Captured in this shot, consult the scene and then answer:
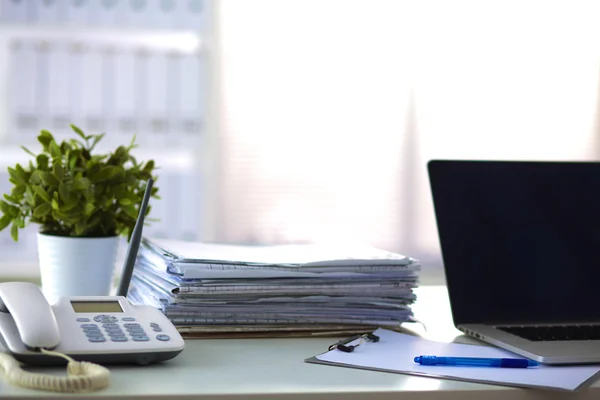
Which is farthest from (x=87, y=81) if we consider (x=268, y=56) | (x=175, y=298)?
(x=175, y=298)

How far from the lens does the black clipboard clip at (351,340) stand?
914 millimetres

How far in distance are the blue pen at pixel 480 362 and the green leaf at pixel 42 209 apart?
60 cm

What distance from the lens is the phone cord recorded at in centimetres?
70

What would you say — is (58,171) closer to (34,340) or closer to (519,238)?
(34,340)

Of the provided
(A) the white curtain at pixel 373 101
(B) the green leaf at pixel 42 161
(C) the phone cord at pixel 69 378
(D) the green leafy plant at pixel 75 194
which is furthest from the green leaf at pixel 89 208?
(A) the white curtain at pixel 373 101

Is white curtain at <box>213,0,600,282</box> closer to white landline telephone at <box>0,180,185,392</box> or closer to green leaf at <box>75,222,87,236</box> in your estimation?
green leaf at <box>75,222,87,236</box>

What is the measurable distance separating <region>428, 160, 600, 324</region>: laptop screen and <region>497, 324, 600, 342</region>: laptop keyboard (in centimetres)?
3

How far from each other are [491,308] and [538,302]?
0.07 metres

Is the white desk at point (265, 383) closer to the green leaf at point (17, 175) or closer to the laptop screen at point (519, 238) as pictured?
the laptop screen at point (519, 238)

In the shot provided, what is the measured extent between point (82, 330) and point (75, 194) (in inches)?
14.9

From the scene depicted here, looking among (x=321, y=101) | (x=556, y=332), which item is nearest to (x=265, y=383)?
(x=556, y=332)

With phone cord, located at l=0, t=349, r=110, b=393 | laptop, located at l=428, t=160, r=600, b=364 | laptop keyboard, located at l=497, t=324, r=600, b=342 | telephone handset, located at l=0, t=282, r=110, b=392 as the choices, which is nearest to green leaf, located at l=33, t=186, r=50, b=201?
telephone handset, located at l=0, t=282, r=110, b=392

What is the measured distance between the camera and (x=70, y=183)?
1.16 m

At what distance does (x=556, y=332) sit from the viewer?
39.6 inches
